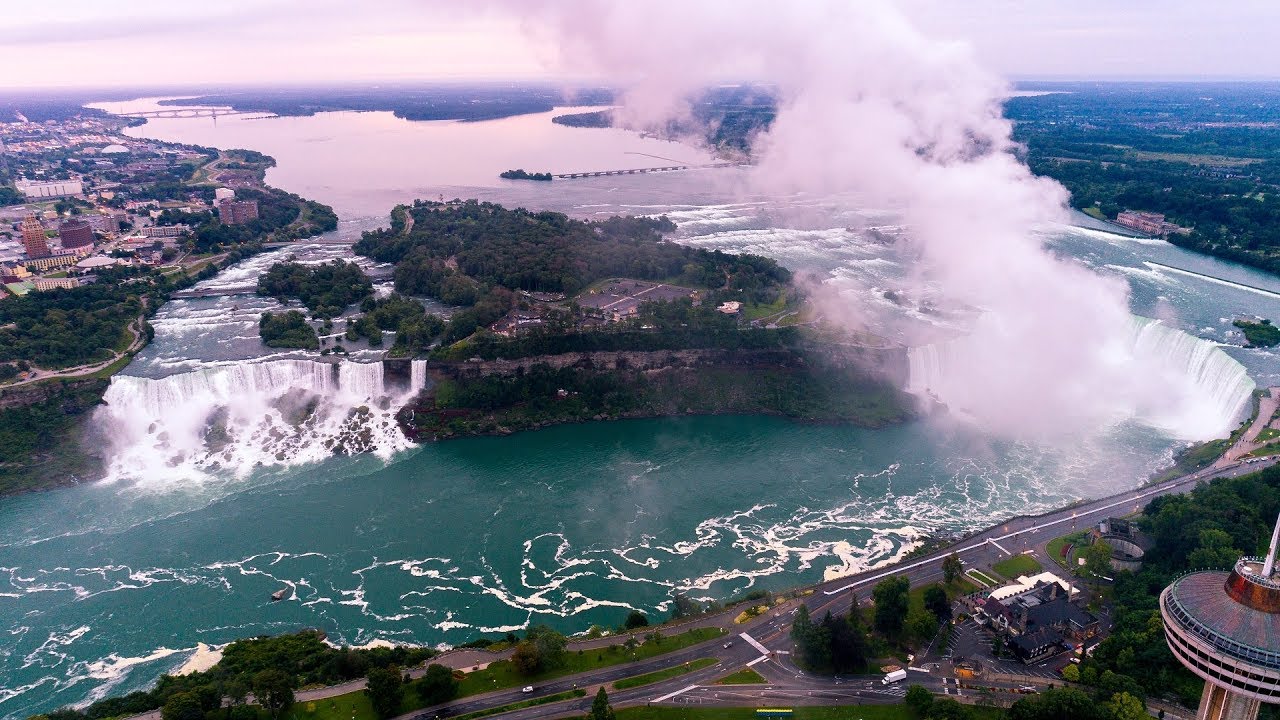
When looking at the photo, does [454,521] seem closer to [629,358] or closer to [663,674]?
[663,674]

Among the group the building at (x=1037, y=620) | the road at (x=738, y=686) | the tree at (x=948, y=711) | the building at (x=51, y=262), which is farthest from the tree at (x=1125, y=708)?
the building at (x=51, y=262)

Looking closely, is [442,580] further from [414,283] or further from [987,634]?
[414,283]

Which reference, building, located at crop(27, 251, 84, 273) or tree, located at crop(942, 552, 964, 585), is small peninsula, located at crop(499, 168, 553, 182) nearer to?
building, located at crop(27, 251, 84, 273)

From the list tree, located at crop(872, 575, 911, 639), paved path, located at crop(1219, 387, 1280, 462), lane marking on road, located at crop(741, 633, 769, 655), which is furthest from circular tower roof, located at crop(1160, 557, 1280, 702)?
paved path, located at crop(1219, 387, 1280, 462)

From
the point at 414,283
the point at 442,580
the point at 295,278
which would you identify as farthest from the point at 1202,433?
the point at 295,278

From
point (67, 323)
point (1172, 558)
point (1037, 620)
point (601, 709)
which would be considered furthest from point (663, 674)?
point (67, 323)

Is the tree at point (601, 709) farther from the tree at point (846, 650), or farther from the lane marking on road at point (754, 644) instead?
the tree at point (846, 650)
